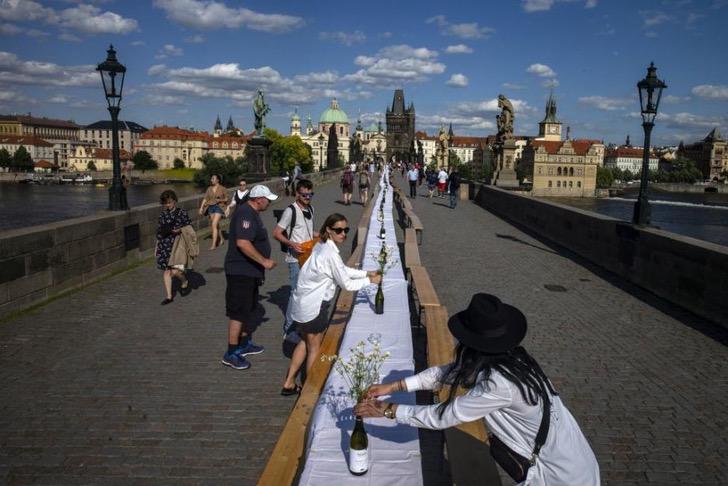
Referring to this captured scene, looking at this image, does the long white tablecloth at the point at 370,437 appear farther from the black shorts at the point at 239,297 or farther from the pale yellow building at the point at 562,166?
the pale yellow building at the point at 562,166

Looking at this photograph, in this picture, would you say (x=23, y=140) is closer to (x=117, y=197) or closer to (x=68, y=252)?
(x=117, y=197)

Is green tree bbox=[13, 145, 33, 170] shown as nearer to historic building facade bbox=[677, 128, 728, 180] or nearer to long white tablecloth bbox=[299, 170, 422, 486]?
long white tablecloth bbox=[299, 170, 422, 486]

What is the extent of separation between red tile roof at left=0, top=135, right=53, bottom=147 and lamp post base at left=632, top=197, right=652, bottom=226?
7240 inches

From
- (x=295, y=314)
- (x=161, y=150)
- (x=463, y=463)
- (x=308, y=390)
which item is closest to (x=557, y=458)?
(x=463, y=463)

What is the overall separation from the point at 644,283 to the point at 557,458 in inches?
335

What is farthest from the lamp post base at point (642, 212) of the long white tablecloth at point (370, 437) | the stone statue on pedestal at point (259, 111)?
the stone statue on pedestal at point (259, 111)

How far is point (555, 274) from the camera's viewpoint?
11594 millimetres

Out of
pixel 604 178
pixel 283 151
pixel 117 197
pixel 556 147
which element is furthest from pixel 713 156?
pixel 117 197

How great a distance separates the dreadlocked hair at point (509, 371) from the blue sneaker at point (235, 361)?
3.59 metres

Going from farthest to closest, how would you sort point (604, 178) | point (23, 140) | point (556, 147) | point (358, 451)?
1. point (23, 140)
2. point (556, 147)
3. point (604, 178)
4. point (358, 451)

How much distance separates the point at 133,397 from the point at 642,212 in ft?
30.5

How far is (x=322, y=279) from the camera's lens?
504 centimetres

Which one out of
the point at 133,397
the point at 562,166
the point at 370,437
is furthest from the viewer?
the point at 562,166

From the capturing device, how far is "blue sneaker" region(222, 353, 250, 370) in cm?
605
